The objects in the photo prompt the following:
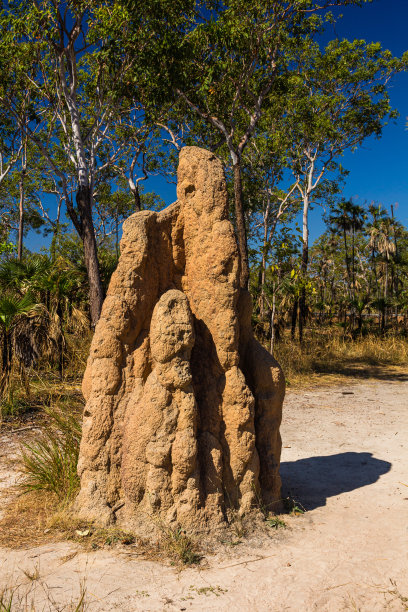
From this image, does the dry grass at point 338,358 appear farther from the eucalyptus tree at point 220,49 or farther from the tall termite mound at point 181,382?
the tall termite mound at point 181,382

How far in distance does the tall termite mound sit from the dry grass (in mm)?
7669

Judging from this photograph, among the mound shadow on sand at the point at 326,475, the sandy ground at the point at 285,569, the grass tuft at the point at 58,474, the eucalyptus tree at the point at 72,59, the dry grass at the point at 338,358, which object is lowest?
the sandy ground at the point at 285,569

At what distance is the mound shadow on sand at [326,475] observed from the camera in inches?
205

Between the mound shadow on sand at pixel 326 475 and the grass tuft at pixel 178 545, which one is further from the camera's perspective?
the mound shadow on sand at pixel 326 475

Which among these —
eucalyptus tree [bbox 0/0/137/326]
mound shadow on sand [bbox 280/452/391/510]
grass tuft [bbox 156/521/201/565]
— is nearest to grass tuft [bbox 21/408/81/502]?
grass tuft [bbox 156/521/201/565]

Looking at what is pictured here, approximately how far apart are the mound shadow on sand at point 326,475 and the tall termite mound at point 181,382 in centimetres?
67

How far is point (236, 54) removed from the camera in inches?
540

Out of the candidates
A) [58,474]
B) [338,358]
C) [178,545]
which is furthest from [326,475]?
[338,358]

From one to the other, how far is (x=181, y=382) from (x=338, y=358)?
41.3 ft

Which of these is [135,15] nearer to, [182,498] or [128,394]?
[128,394]

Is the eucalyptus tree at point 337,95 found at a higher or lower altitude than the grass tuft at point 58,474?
higher

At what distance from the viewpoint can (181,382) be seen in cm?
411

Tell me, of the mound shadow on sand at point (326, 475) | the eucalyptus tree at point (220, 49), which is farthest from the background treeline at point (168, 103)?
the mound shadow on sand at point (326, 475)

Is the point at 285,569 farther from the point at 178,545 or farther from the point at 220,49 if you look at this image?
the point at 220,49
